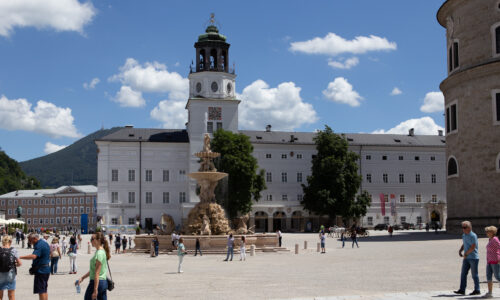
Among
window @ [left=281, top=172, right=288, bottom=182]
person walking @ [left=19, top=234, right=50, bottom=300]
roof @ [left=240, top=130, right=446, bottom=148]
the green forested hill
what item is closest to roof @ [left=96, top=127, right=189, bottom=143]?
roof @ [left=240, top=130, right=446, bottom=148]

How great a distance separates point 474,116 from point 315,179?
2821cm

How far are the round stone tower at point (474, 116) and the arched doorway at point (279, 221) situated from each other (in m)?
31.6

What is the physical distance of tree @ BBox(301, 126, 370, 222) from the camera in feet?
210

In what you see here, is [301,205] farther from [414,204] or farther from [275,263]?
[275,263]

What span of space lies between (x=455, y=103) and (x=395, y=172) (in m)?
35.8

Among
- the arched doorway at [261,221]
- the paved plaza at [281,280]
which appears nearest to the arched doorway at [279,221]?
the arched doorway at [261,221]

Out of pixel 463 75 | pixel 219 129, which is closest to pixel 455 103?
pixel 463 75

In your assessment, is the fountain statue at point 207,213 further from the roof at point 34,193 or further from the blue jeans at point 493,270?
the roof at point 34,193

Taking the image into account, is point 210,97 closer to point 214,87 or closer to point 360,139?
point 214,87

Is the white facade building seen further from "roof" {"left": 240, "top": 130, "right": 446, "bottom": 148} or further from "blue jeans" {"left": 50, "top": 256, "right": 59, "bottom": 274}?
"blue jeans" {"left": 50, "top": 256, "right": 59, "bottom": 274}

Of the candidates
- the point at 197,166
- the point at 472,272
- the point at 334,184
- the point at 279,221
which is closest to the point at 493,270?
the point at 472,272

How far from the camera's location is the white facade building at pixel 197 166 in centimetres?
6788

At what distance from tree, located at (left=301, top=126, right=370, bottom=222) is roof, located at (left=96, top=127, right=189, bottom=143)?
650 inches

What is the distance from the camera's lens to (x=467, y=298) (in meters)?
11.6
